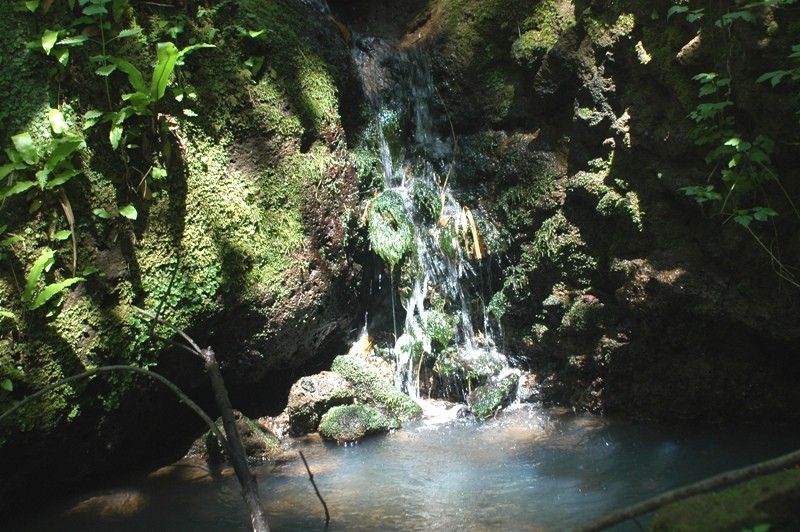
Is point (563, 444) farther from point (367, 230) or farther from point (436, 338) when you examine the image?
point (367, 230)

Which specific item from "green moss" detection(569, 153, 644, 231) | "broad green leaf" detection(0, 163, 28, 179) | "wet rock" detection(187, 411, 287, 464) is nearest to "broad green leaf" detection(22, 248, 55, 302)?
"broad green leaf" detection(0, 163, 28, 179)

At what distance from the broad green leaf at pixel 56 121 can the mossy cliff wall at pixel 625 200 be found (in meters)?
3.85

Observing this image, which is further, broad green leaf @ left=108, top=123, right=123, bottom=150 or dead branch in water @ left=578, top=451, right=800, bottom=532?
broad green leaf @ left=108, top=123, right=123, bottom=150

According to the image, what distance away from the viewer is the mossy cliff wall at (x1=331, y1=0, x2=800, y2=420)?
4742 millimetres

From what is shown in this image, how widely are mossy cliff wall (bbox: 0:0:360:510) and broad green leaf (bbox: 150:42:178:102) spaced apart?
245mm

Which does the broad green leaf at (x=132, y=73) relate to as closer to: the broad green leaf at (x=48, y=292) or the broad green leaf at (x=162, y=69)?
the broad green leaf at (x=162, y=69)

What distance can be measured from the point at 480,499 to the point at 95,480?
3.12 m

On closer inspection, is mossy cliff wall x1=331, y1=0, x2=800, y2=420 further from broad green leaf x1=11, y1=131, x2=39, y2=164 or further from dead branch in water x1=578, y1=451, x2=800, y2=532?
broad green leaf x1=11, y1=131, x2=39, y2=164

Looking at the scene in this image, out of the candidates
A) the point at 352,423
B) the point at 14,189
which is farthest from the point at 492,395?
the point at 14,189

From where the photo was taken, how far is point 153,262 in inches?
198

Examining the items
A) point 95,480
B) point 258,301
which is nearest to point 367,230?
point 258,301

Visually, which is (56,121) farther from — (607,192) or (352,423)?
(607,192)

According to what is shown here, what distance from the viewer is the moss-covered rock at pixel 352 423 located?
236 inches

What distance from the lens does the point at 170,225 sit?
5.12 metres
